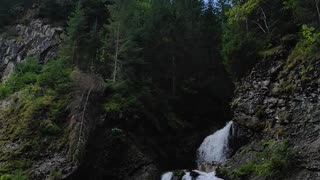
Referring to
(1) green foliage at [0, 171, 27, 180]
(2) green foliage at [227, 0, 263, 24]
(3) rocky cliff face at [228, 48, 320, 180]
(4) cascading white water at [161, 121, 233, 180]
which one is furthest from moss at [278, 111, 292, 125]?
(1) green foliage at [0, 171, 27, 180]

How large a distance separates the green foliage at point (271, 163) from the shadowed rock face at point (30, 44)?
24.7m

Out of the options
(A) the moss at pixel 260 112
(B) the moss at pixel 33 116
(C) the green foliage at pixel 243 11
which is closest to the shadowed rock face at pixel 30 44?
(B) the moss at pixel 33 116

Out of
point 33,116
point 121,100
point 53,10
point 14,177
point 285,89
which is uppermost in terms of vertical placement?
point 53,10

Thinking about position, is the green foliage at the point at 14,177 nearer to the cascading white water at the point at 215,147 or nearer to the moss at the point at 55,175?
the moss at the point at 55,175

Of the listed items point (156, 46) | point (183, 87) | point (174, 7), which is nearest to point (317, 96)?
point (183, 87)

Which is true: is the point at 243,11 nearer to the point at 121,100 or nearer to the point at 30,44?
the point at 121,100

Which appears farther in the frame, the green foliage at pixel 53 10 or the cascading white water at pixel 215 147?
the green foliage at pixel 53 10

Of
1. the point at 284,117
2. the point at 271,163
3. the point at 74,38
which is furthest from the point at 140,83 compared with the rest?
the point at 271,163

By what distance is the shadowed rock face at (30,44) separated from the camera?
4019 cm

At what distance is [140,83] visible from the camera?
96.6 feet

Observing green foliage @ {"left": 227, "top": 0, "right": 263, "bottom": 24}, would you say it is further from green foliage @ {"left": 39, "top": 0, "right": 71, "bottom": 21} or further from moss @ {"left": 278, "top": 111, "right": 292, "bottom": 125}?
green foliage @ {"left": 39, "top": 0, "right": 71, "bottom": 21}

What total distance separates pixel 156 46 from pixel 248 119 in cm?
1170

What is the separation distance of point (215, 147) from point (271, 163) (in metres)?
8.57

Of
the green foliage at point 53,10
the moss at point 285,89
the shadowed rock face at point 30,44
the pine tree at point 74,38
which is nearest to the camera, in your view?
the moss at point 285,89
